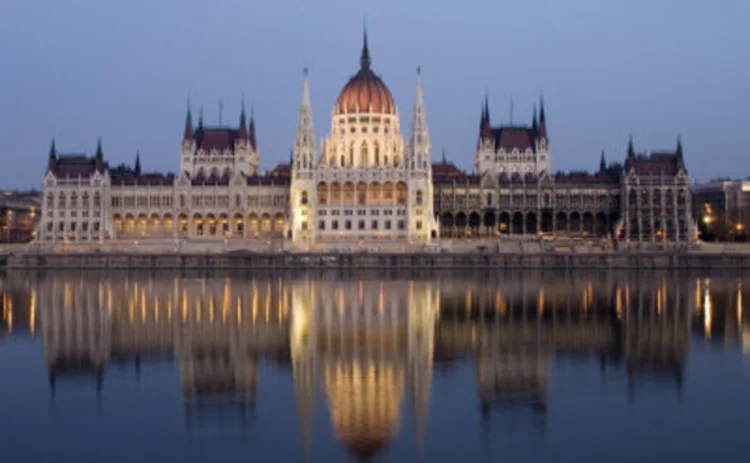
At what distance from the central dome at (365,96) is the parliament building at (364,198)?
0.56ft

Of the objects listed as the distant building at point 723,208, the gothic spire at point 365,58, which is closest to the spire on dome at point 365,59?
the gothic spire at point 365,58

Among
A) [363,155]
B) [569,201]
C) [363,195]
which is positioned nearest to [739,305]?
[363,195]

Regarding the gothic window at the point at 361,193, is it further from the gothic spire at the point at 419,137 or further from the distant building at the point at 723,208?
the distant building at the point at 723,208

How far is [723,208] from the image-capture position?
15338 centimetres

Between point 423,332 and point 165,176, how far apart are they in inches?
3546

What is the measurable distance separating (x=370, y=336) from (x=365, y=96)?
90581 mm

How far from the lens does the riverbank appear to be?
9019cm

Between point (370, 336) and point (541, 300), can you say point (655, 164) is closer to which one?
point (541, 300)

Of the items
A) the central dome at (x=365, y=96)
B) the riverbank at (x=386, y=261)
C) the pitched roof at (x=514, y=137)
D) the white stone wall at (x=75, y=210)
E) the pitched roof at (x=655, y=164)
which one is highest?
the central dome at (x=365, y=96)

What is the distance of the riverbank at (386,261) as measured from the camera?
296 feet

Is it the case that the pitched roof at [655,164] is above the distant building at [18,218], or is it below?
above

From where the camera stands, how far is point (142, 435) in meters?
22.9

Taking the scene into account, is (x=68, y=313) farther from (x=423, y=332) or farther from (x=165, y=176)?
(x=165, y=176)

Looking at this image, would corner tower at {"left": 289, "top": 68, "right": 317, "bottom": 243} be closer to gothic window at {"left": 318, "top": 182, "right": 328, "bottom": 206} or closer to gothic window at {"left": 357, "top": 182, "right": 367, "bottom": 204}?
gothic window at {"left": 318, "top": 182, "right": 328, "bottom": 206}
